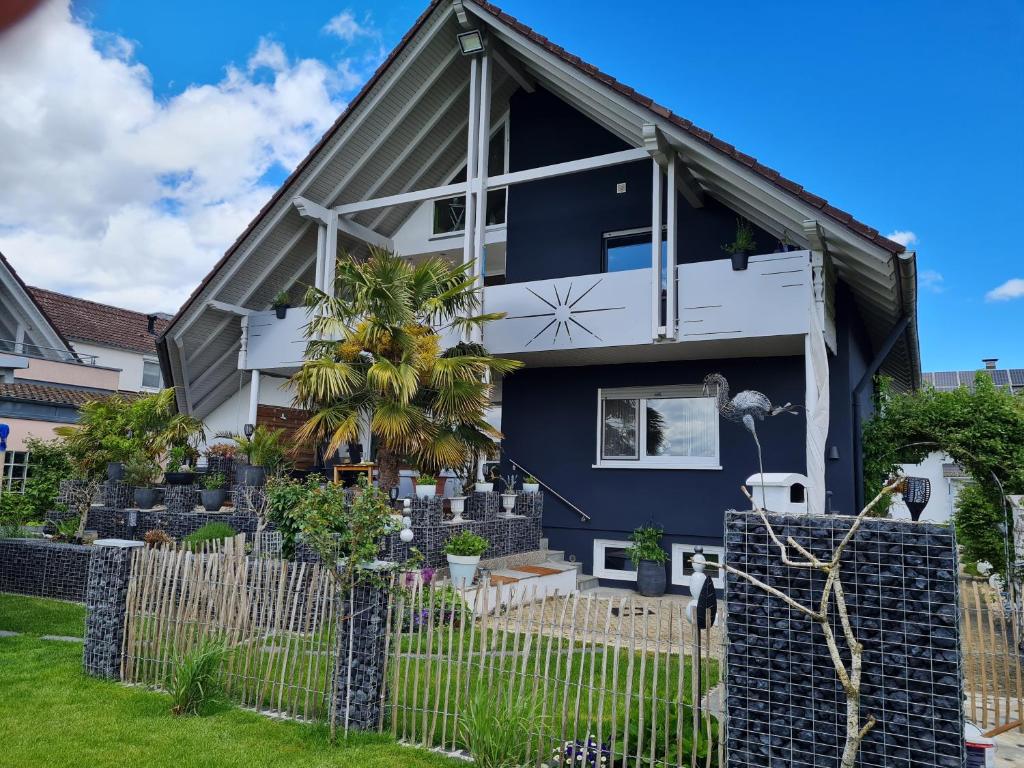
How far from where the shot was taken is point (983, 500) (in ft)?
33.9

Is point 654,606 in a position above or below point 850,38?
below

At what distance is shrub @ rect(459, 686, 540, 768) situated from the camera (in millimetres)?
4418

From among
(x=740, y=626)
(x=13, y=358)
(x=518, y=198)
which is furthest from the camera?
(x=13, y=358)

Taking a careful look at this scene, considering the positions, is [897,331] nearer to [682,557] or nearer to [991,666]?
[682,557]

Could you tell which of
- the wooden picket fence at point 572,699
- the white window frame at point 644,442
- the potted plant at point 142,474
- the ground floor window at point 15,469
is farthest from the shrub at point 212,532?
the ground floor window at point 15,469

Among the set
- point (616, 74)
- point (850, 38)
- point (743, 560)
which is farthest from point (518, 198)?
point (743, 560)

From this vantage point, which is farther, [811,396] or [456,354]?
[456,354]

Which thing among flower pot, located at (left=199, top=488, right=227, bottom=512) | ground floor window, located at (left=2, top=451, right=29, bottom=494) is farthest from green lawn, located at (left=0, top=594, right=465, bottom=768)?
ground floor window, located at (left=2, top=451, right=29, bottom=494)

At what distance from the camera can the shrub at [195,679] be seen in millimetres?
5484

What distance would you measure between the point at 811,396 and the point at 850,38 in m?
9.53

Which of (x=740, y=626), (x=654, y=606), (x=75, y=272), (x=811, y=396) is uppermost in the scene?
(x=75, y=272)

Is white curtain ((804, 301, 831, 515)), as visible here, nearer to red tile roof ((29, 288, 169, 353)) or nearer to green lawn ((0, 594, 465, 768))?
green lawn ((0, 594, 465, 768))

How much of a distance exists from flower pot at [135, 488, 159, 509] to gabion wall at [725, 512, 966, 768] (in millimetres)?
11181

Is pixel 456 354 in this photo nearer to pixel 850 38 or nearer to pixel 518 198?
pixel 518 198
